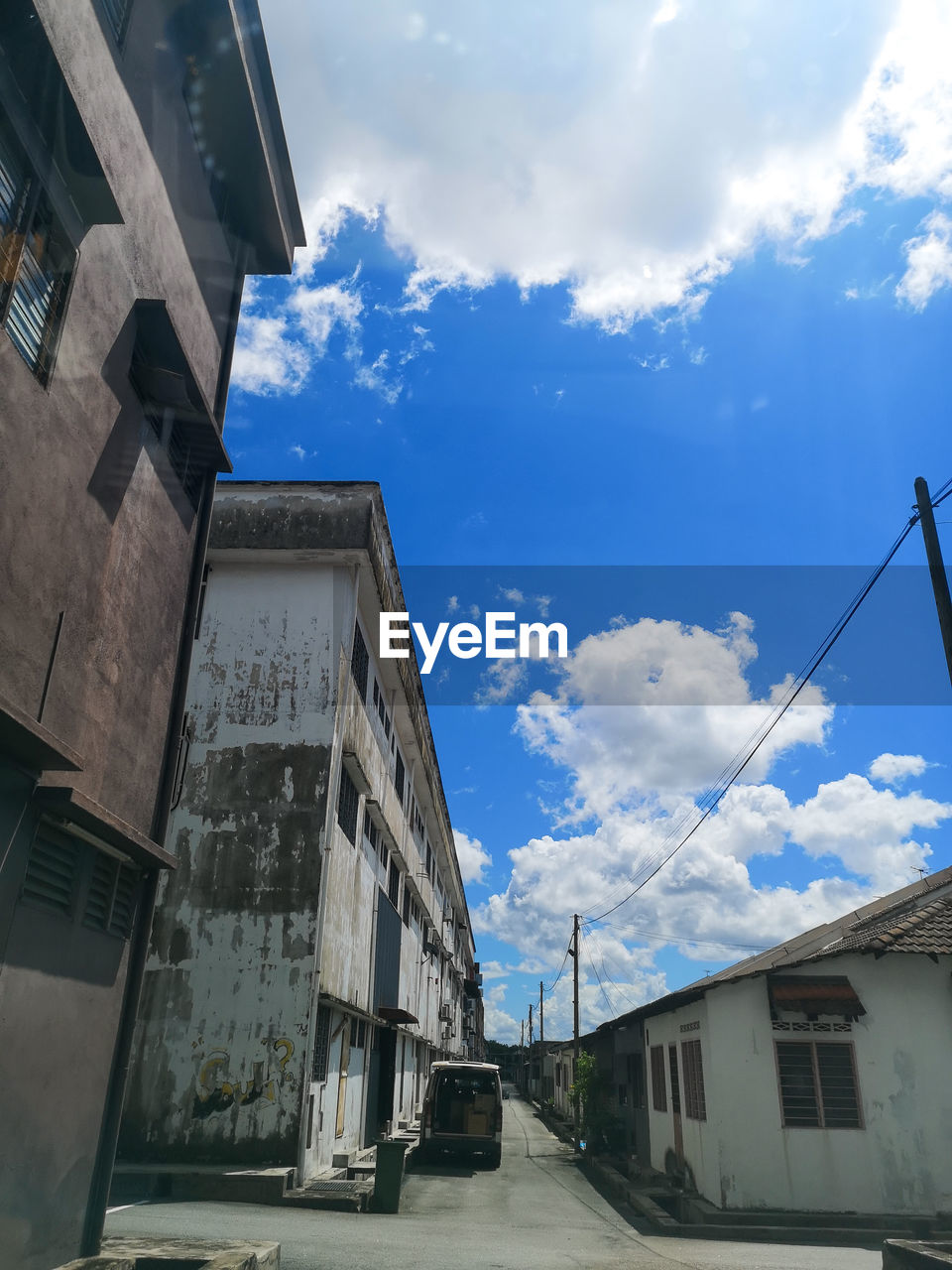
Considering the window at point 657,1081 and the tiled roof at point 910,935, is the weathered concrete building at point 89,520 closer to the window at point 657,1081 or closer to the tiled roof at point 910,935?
the tiled roof at point 910,935

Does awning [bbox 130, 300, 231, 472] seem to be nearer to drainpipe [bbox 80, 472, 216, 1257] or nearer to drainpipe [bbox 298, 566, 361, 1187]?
drainpipe [bbox 80, 472, 216, 1257]

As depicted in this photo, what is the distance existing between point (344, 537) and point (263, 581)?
172 centimetres

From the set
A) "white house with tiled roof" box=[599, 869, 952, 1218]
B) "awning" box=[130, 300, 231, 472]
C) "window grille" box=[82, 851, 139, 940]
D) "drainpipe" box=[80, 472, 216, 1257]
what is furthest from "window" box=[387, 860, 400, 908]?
"awning" box=[130, 300, 231, 472]

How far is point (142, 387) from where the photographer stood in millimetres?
6980

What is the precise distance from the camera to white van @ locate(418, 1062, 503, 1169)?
19.6 metres

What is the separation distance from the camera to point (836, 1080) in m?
13.3

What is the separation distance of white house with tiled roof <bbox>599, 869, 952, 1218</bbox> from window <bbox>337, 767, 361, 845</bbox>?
6814 millimetres

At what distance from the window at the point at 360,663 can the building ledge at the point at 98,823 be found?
9877 mm

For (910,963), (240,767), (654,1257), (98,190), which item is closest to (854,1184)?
(910,963)

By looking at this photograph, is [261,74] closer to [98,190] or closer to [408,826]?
[98,190]

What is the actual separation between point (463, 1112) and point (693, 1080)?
25.5 ft

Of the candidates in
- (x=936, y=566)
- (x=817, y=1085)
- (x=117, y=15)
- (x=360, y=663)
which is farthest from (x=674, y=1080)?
(x=117, y=15)

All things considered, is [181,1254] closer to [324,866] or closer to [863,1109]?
[324,866]

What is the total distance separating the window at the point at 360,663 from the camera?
17.1 m
